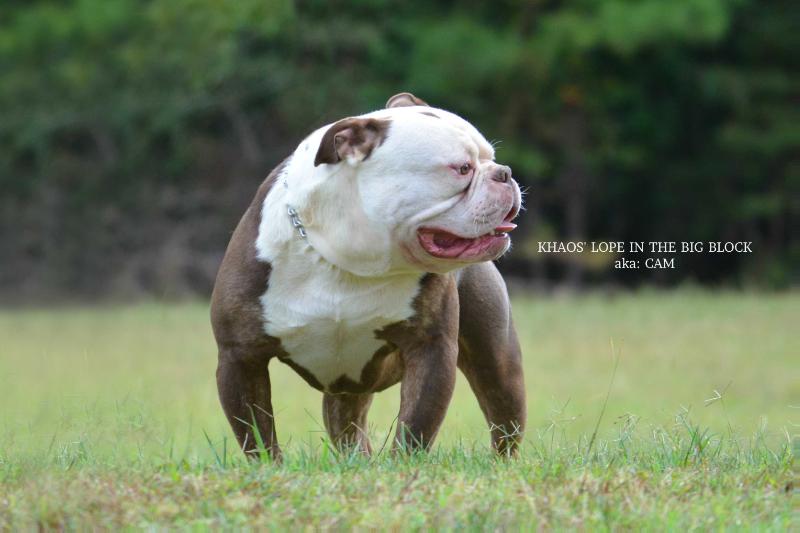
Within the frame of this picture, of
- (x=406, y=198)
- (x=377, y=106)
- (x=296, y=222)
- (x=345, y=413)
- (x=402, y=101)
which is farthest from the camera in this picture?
(x=377, y=106)

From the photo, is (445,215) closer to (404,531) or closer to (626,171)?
(404,531)

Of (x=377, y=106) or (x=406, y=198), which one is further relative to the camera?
(x=377, y=106)

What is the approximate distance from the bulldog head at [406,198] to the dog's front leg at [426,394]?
1.24 feet

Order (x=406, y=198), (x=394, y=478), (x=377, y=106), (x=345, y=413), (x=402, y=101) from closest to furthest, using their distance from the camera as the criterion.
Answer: (x=394, y=478)
(x=406, y=198)
(x=402, y=101)
(x=345, y=413)
(x=377, y=106)

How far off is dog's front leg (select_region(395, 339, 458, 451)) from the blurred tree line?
16.1 meters

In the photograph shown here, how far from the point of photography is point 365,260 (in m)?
5.07

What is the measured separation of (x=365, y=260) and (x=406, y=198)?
307 millimetres

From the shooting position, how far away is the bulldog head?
16.4 ft

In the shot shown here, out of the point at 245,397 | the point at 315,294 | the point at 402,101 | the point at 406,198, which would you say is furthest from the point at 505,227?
the point at 245,397

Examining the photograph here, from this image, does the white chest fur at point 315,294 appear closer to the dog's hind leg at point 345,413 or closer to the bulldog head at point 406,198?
the bulldog head at point 406,198

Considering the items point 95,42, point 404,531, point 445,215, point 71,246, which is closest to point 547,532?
point 404,531

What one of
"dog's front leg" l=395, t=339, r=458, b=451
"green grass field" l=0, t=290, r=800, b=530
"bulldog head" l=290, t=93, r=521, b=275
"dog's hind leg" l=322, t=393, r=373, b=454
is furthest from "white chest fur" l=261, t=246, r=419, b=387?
"dog's hind leg" l=322, t=393, r=373, b=454

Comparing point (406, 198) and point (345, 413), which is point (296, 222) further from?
point (345, 413)

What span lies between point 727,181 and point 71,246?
12.1 metres
